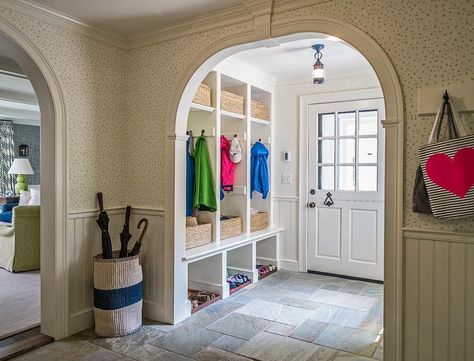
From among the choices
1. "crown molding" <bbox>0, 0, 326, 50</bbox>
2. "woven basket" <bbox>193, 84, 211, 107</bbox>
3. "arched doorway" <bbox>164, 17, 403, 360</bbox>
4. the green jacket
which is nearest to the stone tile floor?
"arched doorway" <bbox>164, 17, 403, 360</bbox>

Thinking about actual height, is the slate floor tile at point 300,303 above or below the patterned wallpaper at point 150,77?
below

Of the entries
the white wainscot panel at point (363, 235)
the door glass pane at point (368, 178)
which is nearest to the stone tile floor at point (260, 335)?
A: the white wainscot panel at point (363, 235)

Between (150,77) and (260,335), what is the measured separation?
2.26 meters

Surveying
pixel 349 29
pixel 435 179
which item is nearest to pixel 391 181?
pixel 435 179

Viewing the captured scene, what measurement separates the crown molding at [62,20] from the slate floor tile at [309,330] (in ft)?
9.07

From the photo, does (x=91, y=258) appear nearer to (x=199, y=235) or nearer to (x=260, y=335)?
(x=199, y=235)

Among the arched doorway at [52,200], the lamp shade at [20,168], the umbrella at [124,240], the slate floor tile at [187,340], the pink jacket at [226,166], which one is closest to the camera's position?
the slate floor tile at [187,340]

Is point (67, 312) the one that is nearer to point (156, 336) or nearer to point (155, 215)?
point (156, 336)

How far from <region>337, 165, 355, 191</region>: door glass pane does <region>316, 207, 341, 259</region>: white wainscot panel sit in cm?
27

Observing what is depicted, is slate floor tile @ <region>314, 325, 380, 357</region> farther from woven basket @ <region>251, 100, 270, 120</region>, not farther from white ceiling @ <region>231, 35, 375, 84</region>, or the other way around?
woven basket @ <region>251, 100, 270, 120</region>

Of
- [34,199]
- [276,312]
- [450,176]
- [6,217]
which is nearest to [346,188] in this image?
[276,312]

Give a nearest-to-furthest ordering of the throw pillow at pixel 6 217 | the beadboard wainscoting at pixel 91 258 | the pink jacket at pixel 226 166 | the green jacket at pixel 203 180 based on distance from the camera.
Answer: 1. the beadboard wainscoting at pixel 91 258
2. the green jacket at pixel 203 180
3. the pink jacket at pixel 226 166
4. the throw pillow at pixel 6 217

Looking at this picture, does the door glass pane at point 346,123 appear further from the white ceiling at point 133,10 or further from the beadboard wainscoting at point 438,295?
the beadboard wainscoting at point 438,295

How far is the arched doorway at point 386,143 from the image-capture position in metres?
2.13
